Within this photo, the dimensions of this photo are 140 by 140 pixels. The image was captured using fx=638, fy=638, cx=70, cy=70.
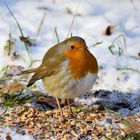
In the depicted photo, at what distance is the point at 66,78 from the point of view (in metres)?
4.12

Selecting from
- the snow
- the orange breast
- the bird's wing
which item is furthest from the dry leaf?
the orange breast

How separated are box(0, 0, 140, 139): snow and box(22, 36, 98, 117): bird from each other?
1.44 ft

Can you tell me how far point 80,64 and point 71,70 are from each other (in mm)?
70

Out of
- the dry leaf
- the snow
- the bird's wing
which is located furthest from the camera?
the snow

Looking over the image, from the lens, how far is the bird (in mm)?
4098

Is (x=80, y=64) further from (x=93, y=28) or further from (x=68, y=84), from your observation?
(x=93, y=28)

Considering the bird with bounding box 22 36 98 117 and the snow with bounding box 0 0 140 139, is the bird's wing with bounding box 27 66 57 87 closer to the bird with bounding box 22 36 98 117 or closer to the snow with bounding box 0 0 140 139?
the bird with bounding box 22 36 98 117

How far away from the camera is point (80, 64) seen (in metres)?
4.11

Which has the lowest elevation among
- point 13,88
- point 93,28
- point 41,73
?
point 13,88

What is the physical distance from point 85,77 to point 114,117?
13.2 inches

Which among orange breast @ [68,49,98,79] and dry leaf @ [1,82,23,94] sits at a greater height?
orange breast @ [68,49,98,79]

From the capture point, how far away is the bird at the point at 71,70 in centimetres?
410

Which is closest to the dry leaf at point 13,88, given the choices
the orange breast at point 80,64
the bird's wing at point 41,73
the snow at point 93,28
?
the bird's wing at point 41,73

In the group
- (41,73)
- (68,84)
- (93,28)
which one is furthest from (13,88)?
(93,28)
